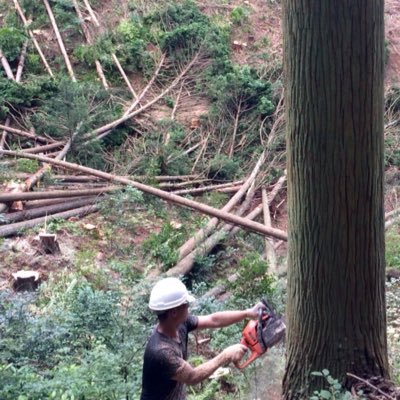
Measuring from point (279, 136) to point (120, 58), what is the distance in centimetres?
440

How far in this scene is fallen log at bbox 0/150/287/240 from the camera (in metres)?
8.23

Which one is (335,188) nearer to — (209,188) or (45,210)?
(45,210)

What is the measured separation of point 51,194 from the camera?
8.87 metres

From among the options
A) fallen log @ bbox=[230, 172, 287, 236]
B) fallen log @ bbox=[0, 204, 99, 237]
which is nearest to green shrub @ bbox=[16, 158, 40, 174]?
fallen log @ bbox=[0, 204, 99, 237]

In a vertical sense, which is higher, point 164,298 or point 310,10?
point 310,10

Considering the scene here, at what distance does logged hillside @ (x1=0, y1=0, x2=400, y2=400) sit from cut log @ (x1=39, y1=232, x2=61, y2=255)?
0.02 metres

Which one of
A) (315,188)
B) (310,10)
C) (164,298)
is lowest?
(164,298)

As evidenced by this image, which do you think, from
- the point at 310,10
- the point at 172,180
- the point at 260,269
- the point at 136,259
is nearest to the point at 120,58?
the point at 172,180

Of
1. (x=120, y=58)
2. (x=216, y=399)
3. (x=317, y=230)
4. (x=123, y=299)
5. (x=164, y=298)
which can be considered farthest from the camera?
(x=120, y=58)

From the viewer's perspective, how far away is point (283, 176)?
10.7m

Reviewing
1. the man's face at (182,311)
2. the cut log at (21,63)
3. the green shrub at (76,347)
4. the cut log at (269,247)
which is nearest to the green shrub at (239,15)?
the cut log at (21,63)

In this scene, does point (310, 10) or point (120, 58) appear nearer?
point (310, 10)

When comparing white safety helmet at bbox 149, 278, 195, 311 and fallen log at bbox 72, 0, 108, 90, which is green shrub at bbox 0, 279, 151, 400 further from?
fallen log at bbox 72, 0, 108, 90

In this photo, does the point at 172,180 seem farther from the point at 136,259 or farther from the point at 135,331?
the point at 135,331
